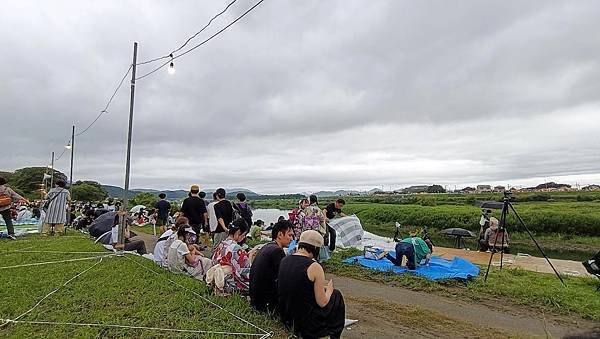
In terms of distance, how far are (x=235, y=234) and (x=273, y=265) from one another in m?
1.04

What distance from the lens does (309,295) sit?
3131 mm

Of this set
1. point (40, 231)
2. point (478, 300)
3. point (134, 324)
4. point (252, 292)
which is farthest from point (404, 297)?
point (40, 231)

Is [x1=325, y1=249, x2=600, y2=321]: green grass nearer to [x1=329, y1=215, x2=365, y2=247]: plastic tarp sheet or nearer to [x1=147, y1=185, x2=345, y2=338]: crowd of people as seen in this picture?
[x1=147, y1=185, x2=345, y2=338]: crowd of people

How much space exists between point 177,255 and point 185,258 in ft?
0.43

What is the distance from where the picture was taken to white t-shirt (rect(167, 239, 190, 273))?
569 centimetres

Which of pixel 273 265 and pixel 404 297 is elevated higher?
pixel 273 265

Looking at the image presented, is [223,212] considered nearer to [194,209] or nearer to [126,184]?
[194,209]

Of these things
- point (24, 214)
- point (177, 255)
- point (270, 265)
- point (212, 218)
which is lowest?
point (24, 214)

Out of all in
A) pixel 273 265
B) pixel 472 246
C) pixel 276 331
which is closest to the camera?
pixel 276 331

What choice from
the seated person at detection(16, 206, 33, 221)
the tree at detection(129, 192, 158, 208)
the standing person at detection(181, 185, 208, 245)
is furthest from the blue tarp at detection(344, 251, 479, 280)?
the tree at detection(129, 192, 158, 208)

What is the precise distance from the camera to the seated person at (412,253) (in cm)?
725

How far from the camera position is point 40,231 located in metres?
11.5

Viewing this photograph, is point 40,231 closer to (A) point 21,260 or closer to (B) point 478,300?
(A) point 21,260

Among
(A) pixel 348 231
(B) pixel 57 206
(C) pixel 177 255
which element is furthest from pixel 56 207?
(A) pixel 348 231
